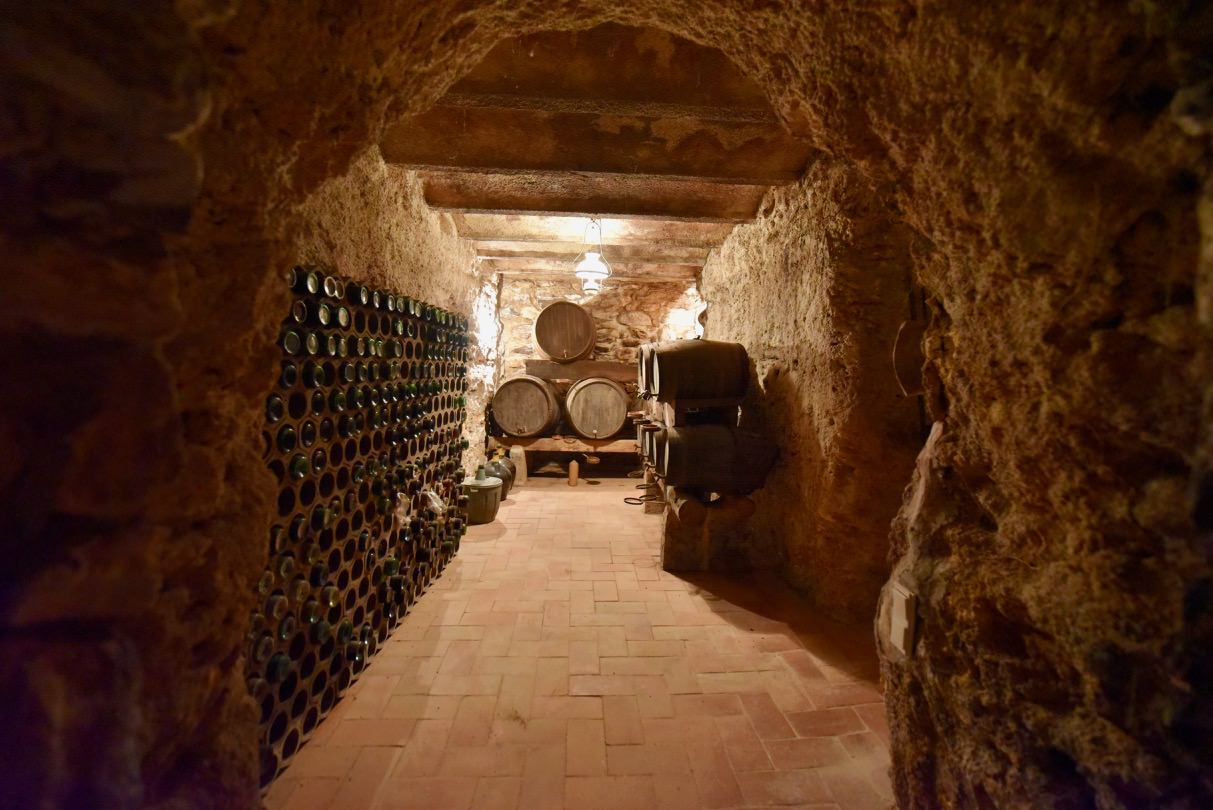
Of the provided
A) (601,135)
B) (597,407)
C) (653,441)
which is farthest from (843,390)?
(597,407)

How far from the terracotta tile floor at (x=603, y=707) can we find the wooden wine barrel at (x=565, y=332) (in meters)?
3.80

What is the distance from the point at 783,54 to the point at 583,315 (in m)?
5.50

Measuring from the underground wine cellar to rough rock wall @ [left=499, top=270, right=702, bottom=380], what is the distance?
180 inches

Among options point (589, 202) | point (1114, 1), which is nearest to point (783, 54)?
point (1114, 1)

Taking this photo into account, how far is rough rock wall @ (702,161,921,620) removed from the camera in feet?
9.25

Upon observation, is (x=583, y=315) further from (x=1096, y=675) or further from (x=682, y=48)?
(x=1096, y=675)

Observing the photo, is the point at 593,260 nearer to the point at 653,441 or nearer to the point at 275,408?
the point at 653,441

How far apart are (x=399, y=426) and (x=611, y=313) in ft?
16.7

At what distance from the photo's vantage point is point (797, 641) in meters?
2.76

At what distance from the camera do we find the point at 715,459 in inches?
140

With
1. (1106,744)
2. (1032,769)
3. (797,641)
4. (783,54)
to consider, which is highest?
(783,54)

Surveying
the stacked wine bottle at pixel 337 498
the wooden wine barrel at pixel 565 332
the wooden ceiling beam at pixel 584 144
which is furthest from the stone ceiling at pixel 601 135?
the wooden wine barrel at pixel 565 332

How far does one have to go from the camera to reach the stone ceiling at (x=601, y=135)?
7.73ft

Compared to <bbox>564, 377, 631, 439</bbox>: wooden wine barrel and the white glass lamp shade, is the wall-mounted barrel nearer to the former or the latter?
the white glass lamp shade
